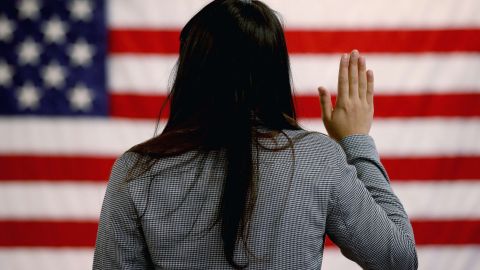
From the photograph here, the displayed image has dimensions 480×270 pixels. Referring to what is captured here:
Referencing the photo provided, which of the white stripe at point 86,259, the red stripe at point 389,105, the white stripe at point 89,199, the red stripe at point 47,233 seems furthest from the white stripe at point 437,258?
the red stripe at point 47,233

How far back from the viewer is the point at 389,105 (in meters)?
2.01

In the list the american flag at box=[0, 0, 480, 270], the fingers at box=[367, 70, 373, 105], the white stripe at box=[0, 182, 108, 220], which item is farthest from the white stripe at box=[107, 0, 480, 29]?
the fingers at box=[367, 70, 373, 105]

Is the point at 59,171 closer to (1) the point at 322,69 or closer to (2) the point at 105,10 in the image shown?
(2) the point at 105,10

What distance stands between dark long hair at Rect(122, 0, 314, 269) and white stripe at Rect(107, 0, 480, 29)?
1298 mm

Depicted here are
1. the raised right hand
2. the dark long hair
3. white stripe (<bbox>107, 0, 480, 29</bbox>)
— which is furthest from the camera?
white stripe (<bbox>107, 0, 480, 29</bbox>)

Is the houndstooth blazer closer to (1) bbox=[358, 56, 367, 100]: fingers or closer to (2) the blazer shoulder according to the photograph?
(2) the blazer shoulder

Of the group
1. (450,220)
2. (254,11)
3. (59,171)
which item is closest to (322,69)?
(450,220)

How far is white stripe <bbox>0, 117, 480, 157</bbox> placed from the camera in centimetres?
201

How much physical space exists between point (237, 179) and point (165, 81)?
137 centimetres

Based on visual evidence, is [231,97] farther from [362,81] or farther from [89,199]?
[89,199]

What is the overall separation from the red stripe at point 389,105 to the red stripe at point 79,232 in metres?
0.34

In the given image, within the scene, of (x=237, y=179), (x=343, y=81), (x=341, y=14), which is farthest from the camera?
(x=341, y=14)

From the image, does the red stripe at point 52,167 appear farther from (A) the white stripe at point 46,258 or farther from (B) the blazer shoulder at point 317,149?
(B) the blazer shoulder at point 317,149

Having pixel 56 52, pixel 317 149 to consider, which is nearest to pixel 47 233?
pixel 56 52
